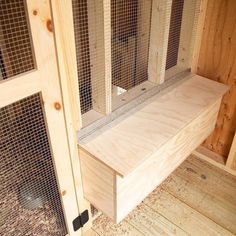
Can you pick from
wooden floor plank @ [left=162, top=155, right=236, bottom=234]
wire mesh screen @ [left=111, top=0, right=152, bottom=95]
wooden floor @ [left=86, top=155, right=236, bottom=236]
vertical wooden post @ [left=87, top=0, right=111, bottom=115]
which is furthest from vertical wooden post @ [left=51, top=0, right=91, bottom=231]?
wooden floor plank @ [left=162, top=155, right=236, bottom=234]

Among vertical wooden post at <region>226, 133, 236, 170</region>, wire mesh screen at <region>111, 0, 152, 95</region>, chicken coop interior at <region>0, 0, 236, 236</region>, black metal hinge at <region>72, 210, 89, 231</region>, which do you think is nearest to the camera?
chicken coop interior at <region>0, 0, 236, 236</region>

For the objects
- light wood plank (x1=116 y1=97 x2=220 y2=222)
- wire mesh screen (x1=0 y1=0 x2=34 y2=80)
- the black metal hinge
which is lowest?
the black metal hinge

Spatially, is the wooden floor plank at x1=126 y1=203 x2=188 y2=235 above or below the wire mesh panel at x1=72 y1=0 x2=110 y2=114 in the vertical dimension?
below

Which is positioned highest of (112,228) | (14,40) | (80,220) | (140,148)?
(14,40)

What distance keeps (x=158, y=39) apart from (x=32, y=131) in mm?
663

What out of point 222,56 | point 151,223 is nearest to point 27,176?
point 151,223

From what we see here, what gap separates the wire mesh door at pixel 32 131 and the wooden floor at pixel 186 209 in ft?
0.95

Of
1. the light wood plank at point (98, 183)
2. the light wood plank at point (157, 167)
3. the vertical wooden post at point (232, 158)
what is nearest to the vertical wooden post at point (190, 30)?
the light wood plank at point (157, 167)

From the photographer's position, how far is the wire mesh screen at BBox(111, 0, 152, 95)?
1.15 metres

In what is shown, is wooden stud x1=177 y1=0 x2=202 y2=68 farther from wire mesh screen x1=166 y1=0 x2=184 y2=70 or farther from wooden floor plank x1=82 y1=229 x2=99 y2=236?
wooden floor plank x1=82 y1=229 x2=99 y2=236

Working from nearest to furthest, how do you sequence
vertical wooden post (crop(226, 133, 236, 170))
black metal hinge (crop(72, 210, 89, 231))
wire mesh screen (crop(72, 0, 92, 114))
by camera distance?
wire mesh screen (crop(72, 0, 92, 114))
black metal hinge (crop(72, 210, 89, 231))
vertical wooden post (crop(226, 133, 236, 170))

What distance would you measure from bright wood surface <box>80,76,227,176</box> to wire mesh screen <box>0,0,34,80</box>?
1.21ft

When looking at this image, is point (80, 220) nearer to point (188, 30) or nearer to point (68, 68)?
point (68, 68)

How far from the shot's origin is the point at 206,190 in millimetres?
1566
